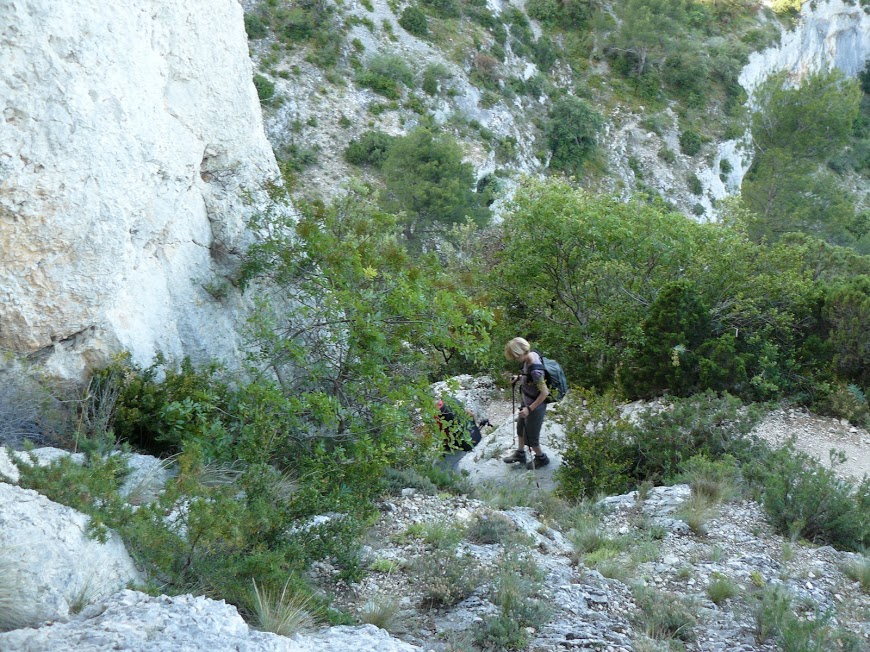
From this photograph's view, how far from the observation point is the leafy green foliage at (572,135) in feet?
121

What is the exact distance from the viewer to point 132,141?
6531 mm

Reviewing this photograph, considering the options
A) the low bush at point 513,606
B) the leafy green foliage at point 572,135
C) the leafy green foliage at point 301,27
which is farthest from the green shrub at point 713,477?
the leafy green foliage at point 572,135

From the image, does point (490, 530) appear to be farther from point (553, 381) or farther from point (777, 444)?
point (777, 444)

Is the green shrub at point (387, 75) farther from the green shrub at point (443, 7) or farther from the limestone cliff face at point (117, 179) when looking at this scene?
the limestone cliff face at point (117, 179)

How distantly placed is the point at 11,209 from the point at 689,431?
6687 millimetres

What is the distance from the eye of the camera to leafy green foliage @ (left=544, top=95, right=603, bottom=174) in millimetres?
36938

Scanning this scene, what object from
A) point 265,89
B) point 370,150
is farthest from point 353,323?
point 265,89

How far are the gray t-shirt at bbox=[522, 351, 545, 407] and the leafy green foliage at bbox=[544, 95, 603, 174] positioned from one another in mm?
29370

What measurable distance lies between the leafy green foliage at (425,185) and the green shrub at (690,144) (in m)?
18.7

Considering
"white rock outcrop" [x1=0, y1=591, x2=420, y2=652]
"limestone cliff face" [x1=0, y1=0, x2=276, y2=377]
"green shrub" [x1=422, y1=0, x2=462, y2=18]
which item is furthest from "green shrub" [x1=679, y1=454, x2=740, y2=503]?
"green shrub" [x1=422, y1=0, x2=462, y2=18]

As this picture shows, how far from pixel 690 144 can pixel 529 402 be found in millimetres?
35703

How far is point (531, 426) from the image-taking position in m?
8.89

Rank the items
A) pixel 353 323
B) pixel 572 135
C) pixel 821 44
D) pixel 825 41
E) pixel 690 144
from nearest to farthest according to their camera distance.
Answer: pixel 353 323
pixel 572 135
pixel 690 144
pixel 821 44
pixel 825 41

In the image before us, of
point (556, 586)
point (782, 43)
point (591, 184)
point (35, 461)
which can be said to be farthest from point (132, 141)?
point (782, 43)
